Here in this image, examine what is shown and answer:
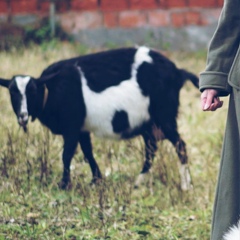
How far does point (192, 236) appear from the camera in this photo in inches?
209

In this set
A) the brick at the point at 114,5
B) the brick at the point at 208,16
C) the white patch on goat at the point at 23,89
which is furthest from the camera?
the brick at the point at 208,16

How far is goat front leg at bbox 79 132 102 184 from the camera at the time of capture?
6.45 m

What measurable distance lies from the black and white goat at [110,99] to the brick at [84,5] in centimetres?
454

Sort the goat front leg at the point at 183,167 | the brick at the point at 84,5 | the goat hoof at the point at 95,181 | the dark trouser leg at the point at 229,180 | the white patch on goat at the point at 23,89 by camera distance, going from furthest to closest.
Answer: the brick at the point at 84,5 → the goat front leg at the point at 183,167 → the white patch on goat at the point at 23,89 → the goat hoof at the point at 95,181 → the dark trouser leg at the point at 229,180

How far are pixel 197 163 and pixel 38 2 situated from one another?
5062 millimetres

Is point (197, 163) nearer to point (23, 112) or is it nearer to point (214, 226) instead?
point (23, 112)

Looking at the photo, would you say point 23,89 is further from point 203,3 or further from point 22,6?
point 203,3

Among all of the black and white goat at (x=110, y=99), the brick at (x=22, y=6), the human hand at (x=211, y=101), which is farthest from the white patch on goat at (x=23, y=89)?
the brick at (x=22, y=6)

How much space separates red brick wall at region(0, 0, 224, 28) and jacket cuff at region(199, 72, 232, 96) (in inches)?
306

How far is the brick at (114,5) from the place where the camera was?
1119 centimetres

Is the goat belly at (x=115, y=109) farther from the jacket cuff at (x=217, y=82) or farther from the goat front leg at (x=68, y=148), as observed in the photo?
the jacket cuff at (x=217, y=82)

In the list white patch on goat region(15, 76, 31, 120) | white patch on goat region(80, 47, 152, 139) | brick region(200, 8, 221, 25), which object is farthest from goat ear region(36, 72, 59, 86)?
brick region(200, 8, 221, 25)

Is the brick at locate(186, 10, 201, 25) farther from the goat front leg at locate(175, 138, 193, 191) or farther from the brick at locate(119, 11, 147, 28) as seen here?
the goat front leg at locate(175, 138, 193, 191)

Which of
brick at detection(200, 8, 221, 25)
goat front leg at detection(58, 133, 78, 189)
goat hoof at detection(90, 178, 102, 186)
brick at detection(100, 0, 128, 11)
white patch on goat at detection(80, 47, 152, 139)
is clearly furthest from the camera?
brick at detection(200, 8, 221, 25)
